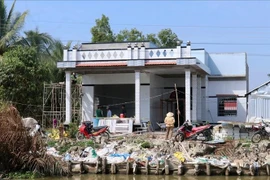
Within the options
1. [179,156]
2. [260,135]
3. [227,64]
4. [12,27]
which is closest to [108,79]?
[12,27]

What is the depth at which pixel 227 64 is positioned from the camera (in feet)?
92.1

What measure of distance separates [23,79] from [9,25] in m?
4.68

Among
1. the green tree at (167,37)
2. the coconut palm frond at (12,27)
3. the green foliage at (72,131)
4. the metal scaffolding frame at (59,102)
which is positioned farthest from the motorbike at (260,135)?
the green tree at (167,37)

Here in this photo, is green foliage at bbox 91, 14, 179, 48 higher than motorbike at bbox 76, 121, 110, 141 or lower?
higher

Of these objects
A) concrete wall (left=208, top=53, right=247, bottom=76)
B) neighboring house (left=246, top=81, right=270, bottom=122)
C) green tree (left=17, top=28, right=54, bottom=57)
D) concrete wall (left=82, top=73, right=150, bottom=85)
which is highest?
green tree (left=17, top=28, right=54, bottom=57)

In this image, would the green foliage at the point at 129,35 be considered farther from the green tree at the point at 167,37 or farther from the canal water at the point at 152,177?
the canal water at the point at 152,177

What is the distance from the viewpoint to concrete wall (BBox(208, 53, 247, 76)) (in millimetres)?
27859

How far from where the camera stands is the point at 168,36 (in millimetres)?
37906

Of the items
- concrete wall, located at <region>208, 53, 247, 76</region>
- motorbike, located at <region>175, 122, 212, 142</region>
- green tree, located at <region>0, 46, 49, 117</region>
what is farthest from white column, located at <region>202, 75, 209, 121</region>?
green tree, located at <region>0, 46, 49, 117</region>

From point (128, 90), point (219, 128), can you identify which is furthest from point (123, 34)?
point (219, 128)

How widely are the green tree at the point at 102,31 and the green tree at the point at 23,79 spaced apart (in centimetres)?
1091

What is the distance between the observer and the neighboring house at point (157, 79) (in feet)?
71.8

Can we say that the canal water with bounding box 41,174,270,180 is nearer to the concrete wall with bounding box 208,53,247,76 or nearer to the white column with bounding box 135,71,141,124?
the white column with bounding box 135,71,141,124

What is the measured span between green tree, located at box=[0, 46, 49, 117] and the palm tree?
41.0 inches
